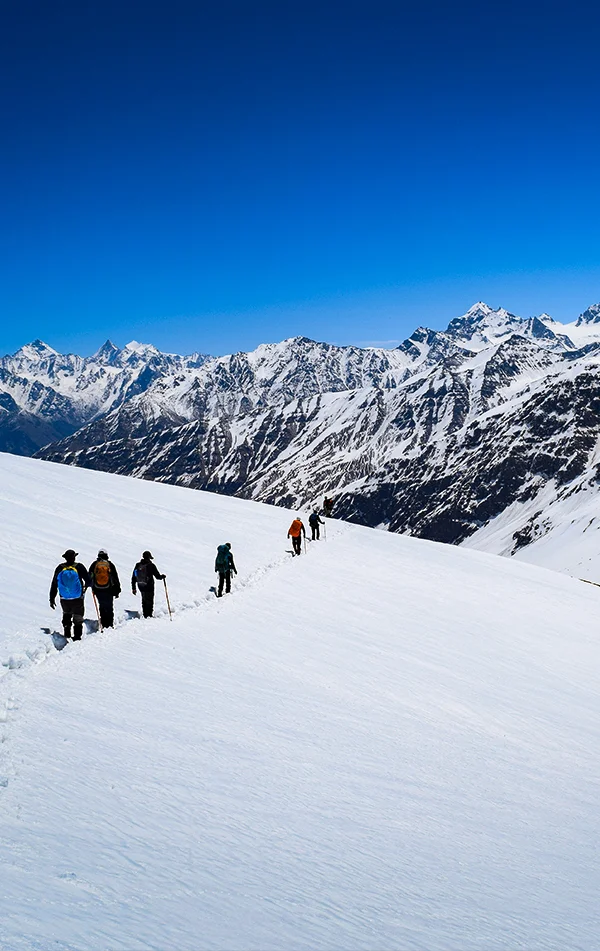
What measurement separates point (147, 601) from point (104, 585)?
239 centimetres

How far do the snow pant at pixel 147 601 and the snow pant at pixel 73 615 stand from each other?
3083mm

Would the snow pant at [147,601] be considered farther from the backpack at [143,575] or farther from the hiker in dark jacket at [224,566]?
the hiker in dark jacket at [224,566]

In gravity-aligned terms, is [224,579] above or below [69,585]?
below

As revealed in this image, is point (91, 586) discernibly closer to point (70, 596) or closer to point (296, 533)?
point (70, 596)

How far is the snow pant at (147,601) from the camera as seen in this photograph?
17.4m

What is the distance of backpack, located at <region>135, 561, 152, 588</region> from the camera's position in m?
17.2

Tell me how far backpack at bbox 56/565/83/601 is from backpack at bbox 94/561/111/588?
883mm

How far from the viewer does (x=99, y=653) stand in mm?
13211

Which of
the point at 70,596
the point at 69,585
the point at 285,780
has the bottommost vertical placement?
the point at 285,780

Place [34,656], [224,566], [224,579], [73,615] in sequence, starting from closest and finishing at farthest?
[34,656], [73,615], [224,566], [224,579]

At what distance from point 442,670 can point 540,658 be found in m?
6.42

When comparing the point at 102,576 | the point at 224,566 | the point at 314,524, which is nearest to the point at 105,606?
the point at 102,576

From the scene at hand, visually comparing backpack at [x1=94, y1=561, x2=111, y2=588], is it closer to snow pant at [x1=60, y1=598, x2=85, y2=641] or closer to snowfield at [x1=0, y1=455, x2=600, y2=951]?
snow pant at [x1=60, y1=598, x2=85, y2=641]

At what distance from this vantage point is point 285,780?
8.83 m
